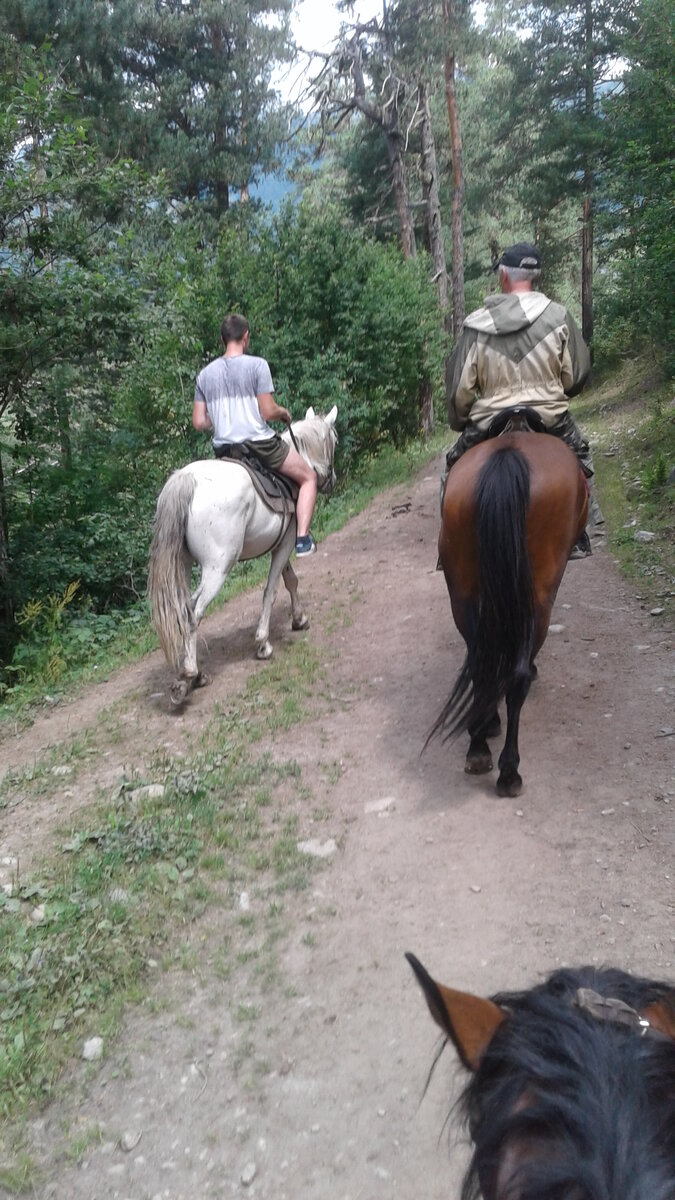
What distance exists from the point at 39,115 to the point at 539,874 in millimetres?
8670

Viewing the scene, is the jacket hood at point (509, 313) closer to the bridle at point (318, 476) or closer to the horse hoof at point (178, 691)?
the bridle at point (318, 476)

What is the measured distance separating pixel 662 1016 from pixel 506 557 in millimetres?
2748

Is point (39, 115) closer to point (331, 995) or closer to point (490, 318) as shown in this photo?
point (490, 318)

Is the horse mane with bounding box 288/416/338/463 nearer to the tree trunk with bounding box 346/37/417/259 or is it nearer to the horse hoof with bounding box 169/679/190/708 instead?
the horse hoof with bounding box 169/679/190/708

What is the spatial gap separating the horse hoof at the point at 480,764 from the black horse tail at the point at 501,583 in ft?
1.38

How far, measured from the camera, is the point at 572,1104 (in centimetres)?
106

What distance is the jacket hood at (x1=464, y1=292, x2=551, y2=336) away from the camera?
14.3 ft

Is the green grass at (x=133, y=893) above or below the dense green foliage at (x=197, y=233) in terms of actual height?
below

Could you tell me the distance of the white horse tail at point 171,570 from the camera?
5527mm

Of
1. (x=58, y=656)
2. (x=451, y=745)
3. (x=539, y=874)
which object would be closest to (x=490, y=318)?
(x=451, y=745)

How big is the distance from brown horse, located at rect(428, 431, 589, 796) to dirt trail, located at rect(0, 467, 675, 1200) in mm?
495

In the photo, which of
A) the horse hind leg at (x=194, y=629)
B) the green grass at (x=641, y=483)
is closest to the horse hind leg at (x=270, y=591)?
the horse hind leg at (x=194, y=629)

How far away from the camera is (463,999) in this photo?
125cm

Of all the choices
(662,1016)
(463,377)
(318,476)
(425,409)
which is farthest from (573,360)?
(425,409)
